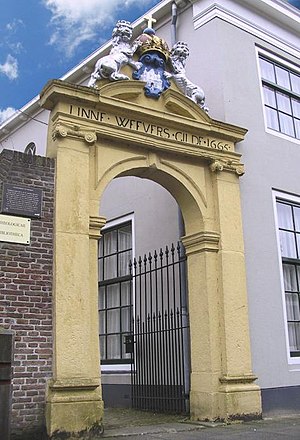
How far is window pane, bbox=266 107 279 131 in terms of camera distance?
11.4 m

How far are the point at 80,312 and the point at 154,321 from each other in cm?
322

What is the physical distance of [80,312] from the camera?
23.8 ft

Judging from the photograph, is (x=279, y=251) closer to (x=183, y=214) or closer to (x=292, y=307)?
(x=292, y=307)

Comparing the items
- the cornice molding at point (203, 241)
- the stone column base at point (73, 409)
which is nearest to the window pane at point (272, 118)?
the cornice molding at point (203, 241)

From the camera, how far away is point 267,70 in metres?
11.7

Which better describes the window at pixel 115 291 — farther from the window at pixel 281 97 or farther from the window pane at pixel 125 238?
the window at pixel 281 97

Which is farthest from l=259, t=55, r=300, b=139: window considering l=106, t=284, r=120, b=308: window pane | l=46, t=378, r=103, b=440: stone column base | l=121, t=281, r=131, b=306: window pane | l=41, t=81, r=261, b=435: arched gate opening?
l=46, t=378, r=103, b=440: stone column base

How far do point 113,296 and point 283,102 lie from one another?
5454mm

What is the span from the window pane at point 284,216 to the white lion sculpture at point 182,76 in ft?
8.73

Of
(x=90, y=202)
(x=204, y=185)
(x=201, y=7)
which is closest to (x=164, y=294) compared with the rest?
(x=204, y=185)

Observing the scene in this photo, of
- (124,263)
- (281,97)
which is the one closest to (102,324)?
(124,263)

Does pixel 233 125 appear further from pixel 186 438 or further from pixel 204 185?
pixel 186 438

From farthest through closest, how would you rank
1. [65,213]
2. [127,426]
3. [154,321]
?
[154,321] < [127,426] < [65,213]

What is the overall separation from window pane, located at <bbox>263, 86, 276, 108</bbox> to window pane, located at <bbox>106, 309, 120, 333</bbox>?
5.30 meters
